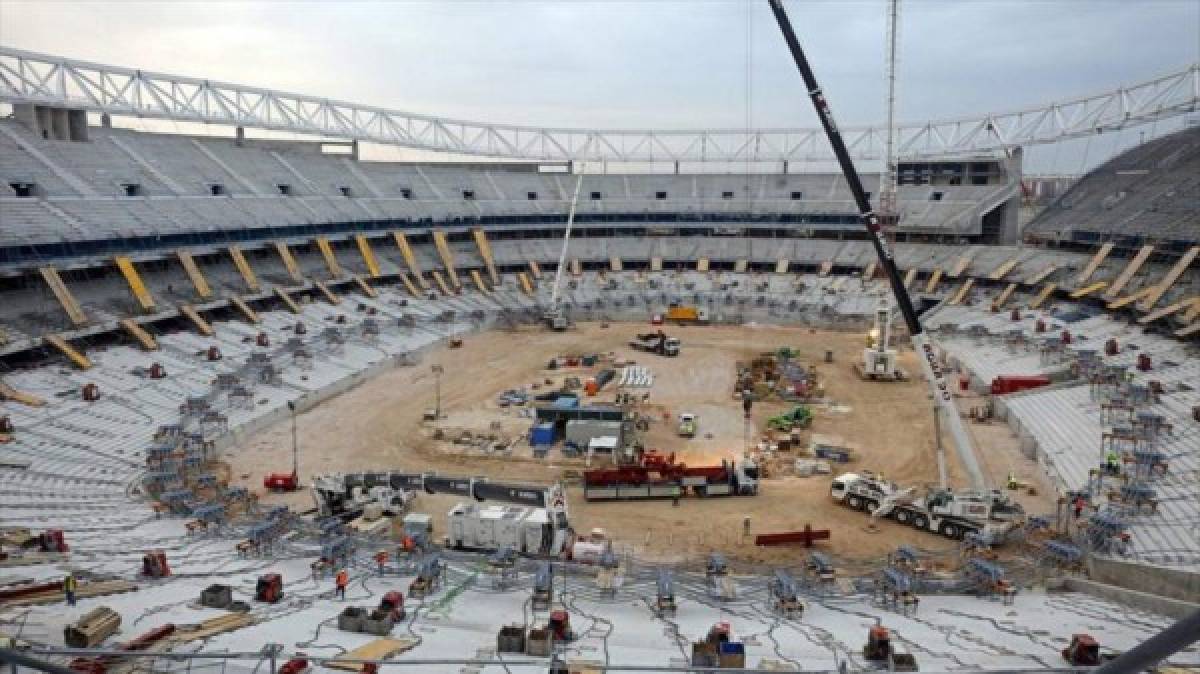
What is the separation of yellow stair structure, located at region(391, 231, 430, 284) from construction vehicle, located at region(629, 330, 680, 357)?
59.5 ft

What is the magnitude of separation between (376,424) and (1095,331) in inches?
1533

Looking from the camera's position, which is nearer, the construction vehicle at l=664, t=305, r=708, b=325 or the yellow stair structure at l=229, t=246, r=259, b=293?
the yellow stair structure at l=229, t=246, r=259, b=293

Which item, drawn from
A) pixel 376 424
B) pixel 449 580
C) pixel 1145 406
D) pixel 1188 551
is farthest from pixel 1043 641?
pixel 376 424

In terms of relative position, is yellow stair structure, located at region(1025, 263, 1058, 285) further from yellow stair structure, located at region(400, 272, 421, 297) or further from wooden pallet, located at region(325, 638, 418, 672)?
wooden pallet, located at region(325, 638, 418, 672)

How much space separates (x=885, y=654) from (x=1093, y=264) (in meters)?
48.8

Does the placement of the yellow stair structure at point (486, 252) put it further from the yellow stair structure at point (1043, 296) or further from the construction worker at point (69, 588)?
the construction worker at point (69, 588)

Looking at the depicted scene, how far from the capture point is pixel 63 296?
4081 centimetres

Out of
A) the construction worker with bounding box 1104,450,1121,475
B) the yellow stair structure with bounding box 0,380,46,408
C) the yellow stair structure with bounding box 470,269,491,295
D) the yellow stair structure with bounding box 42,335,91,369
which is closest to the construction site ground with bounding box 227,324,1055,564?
the construction worker with bounding box 1104,450,1121,475

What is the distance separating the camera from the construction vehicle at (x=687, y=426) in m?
35.8

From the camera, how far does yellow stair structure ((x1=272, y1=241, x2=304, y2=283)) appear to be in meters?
55.7

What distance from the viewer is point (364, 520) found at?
26.2 metres

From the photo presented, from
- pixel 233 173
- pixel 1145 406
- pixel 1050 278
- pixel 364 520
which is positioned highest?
pixel 233 173

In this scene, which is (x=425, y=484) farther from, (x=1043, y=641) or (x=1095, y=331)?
(x=1095, y=331)

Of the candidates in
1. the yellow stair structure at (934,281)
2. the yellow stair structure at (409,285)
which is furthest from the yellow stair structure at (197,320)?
the yellow stair structure at (934,281)
